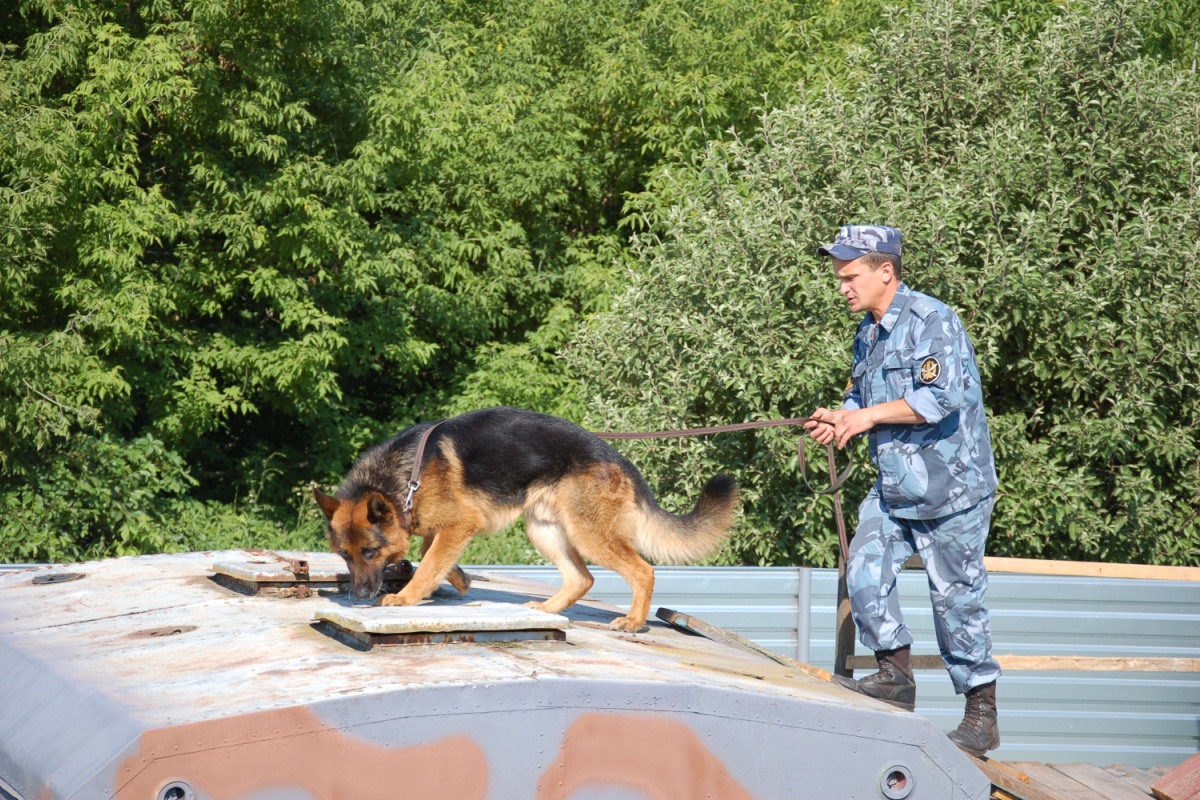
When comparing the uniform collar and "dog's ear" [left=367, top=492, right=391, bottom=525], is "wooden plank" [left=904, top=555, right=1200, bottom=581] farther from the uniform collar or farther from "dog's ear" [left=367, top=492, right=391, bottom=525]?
"dog's ear" [left=367, top=492, right=391, bottom=525]

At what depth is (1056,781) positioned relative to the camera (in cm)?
629

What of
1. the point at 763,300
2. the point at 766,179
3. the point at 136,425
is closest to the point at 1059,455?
the point at 763,300

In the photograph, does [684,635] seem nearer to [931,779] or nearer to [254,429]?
[931,779]

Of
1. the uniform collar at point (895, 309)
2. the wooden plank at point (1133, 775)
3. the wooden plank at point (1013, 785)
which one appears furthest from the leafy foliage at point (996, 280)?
the wooden plank at point (1013, 785)

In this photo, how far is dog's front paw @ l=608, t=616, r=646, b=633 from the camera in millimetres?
4957

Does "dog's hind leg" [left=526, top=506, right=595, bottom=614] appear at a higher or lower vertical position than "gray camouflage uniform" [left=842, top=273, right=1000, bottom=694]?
lower

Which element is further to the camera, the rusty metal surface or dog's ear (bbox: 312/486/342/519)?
dog's ear (bbox: 312/486/342/519)

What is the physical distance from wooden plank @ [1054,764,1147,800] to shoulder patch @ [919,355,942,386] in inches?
125

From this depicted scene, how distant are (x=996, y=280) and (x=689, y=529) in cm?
426

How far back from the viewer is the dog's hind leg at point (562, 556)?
18.1 feet

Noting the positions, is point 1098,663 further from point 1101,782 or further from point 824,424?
point 824,424

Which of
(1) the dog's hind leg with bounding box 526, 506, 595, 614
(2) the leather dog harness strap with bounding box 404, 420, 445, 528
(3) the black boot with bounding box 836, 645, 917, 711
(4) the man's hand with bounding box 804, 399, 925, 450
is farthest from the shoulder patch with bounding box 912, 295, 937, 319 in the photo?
(2) the leather dog harness strap with bounding box 404, 420, 445, 528

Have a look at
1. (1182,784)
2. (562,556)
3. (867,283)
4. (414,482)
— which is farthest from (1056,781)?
(414,482)

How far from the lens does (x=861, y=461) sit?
856 centimetres
